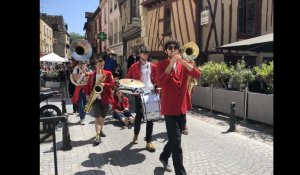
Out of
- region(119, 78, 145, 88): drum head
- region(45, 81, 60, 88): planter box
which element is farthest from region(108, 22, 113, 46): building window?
region(119, 78, 145, 88): drum head

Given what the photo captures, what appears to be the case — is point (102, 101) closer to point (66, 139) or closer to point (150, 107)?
point (66, 139)

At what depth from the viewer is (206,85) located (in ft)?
35.9

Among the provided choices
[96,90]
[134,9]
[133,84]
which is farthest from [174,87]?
[134,9]

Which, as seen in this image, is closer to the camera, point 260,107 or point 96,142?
point 96,142

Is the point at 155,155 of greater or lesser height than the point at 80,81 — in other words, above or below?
below

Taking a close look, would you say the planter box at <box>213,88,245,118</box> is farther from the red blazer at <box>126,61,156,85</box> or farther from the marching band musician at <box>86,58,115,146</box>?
the marching band musician at <box>86,58,115,146</box>

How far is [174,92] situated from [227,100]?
524cm

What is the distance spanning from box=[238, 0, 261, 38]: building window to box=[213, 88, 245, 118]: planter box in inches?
250

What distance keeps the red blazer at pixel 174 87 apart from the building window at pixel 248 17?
37.7ft

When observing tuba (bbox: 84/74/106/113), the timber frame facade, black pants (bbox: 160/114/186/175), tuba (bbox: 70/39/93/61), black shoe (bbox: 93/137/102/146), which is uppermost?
the timber frame facade

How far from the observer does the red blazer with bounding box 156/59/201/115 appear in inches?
165

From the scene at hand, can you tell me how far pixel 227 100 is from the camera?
916 cm

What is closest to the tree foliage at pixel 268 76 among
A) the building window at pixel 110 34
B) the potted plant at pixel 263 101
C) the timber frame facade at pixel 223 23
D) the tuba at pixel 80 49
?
the potted plant at pixel 263 101
